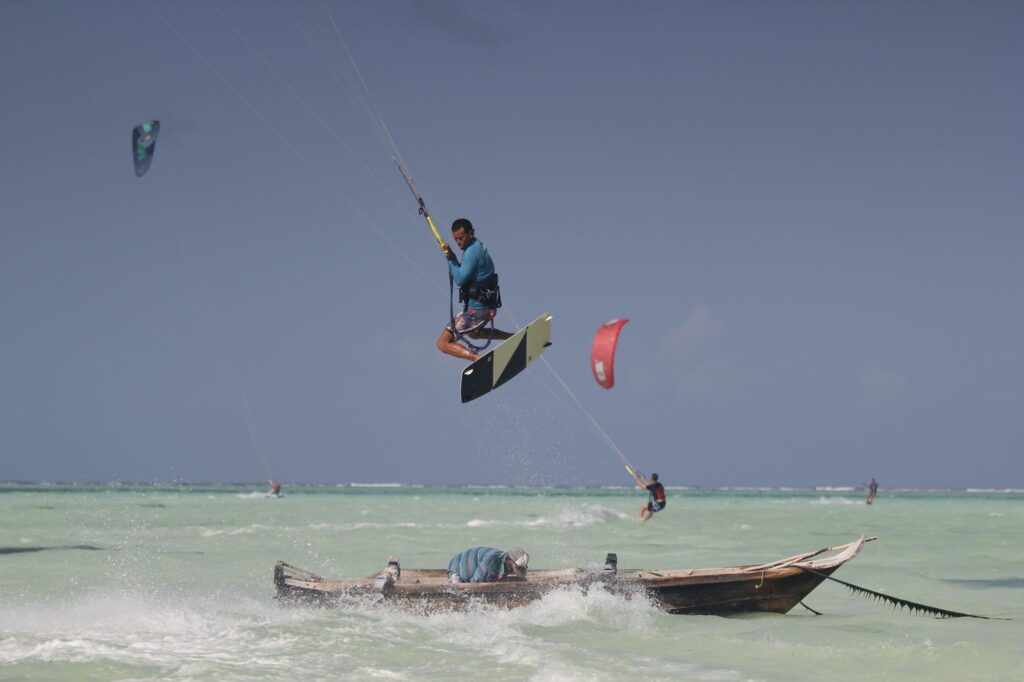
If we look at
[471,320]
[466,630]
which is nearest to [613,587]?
[466,630]

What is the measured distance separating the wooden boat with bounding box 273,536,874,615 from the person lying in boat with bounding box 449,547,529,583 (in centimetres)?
18

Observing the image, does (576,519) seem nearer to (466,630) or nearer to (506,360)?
(466,630)

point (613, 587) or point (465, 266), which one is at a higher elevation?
point (465, 266)

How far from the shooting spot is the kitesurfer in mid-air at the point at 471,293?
1162 centimetres

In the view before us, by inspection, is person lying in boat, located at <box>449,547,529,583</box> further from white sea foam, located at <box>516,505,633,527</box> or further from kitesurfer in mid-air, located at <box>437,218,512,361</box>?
white sea foam, located at <box>516,505,633,527</box>

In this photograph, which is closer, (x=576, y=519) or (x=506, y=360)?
(x=506, y=360)

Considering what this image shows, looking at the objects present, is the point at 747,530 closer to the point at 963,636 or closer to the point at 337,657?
the point at 963,636

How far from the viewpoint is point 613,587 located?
15328 mm

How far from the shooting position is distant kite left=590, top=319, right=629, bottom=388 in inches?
662

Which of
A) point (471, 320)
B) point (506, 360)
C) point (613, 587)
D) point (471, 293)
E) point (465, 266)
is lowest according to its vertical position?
point (613, 587)

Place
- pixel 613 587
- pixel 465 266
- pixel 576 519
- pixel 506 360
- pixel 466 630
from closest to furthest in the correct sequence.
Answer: pixel 465 266, pixel 506 360, pixel 466 630, pixel 613 587, pixel 576 519

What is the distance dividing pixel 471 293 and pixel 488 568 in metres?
5.35

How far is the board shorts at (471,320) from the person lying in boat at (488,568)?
462cm

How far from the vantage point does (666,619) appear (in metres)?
15.1
